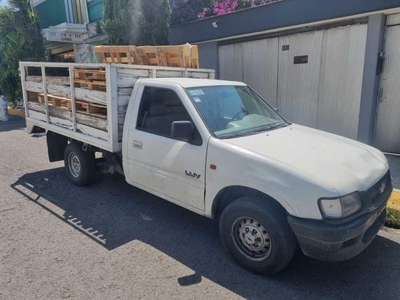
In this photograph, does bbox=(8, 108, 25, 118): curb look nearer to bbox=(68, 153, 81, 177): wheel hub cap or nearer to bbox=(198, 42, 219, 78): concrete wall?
bbox=(198, 42, 219, 78): concrete wall

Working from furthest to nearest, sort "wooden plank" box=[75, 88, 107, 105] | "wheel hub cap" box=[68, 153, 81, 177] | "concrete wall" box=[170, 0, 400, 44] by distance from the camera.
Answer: "concrete wall" box=[170, 0, 400, 44] → "wheel hub cap" box=[68, 153, 81, 177] → "wooden plank" box=[75, 88, 107, 105]

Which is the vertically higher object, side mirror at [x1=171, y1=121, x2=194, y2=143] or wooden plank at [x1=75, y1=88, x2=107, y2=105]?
wooden plank at [x1=75, y1=88, x2=107, y2=105]

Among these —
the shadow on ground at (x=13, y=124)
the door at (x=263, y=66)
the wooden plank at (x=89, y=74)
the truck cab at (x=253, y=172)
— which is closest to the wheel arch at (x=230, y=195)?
the truck cab at (x=253, y=172)

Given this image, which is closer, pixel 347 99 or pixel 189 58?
pixel 189 58

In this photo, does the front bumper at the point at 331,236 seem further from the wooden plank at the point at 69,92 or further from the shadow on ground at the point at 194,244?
the wooden plank at the point at 69,92

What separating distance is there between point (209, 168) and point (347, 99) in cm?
491

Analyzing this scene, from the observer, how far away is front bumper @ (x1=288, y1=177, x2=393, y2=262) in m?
2.62

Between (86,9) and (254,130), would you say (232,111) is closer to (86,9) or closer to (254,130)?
(254,130)

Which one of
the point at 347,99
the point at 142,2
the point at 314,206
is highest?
the point at 142,2

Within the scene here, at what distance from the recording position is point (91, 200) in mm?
4863

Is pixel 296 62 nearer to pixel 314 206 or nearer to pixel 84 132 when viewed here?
pixel 84 132

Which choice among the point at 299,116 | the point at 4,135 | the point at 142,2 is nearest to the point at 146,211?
the point at 299,116

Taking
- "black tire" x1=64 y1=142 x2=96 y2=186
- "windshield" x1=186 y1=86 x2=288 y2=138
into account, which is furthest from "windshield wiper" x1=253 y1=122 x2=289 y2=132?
"black tire" x1=64 y1=142 x2=96 y2=186

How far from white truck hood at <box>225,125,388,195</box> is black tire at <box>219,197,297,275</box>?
48cm
